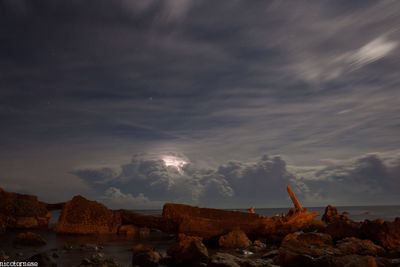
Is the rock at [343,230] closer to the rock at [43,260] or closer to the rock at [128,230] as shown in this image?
the rock at [128,230]

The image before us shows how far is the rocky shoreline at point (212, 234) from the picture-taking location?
7.41 metres

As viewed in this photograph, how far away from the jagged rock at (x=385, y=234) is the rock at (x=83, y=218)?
42.4 feet

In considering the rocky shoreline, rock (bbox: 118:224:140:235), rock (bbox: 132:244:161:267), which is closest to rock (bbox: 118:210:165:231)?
the rocky shoreline

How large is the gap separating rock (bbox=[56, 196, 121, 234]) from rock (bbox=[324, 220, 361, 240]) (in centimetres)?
1171

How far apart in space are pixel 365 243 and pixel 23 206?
18.8 m

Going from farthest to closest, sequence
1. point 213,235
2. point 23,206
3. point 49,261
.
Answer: point 23,206, point 213,235, point 49,261

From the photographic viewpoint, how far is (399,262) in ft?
25.1

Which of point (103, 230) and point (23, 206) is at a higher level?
point (23, 206)

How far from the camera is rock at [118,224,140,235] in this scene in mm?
15523

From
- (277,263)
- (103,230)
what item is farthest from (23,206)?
(277,263)

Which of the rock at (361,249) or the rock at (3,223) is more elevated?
the rock at (3,223)

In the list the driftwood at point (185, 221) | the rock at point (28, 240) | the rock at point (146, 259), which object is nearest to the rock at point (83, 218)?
the driftwood at point (185, 221)

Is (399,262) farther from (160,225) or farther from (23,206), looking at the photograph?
(23,206)

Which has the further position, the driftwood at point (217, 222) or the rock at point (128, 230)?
the rock at point (128, 230)
